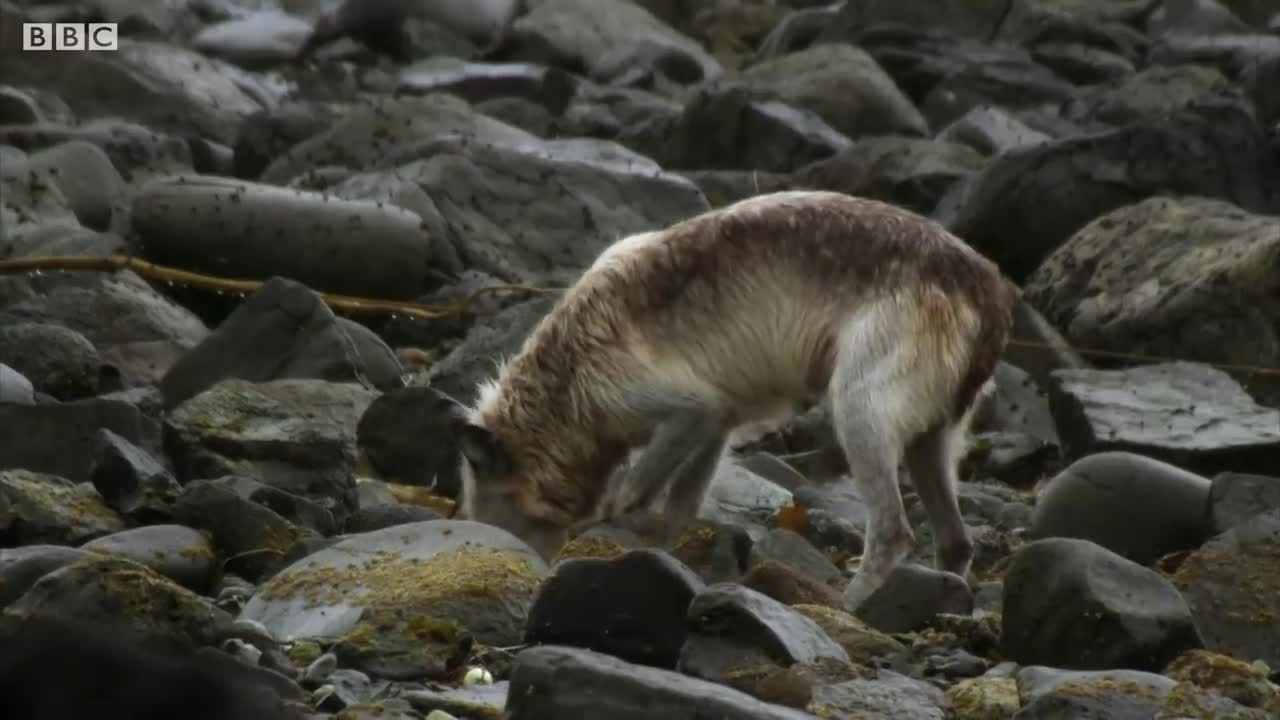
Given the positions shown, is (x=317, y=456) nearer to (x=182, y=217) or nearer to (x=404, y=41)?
(x=182, y=217)

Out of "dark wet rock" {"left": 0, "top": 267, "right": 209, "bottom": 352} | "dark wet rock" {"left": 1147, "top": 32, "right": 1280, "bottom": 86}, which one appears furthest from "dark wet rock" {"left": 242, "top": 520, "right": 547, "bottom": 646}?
"dark wet rock" {"left": 1147, "top": 32, "right": 1280, "bottom": 86}

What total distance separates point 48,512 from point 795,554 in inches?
105

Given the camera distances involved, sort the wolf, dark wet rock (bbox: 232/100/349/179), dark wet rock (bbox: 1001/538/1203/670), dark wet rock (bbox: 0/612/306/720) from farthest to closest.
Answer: dark wet rock (bbox: 232/100/349/179) → the wolf → dark wet rock (bbox: 1001/538/1203/670) → dark wet rock (bbox: 0/612/306/720)

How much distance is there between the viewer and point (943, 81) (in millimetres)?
23625

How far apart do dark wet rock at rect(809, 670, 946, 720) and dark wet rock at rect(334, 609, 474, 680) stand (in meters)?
1.10

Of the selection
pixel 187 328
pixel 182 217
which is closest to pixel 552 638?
pixel 187 328

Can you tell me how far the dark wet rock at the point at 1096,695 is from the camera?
23.2ft

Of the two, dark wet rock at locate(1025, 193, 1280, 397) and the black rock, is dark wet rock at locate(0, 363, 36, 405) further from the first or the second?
dark wet rock at locate(1025, 193, 1280, 397)

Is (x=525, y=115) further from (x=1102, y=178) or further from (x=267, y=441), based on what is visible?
(x=267, y=441)

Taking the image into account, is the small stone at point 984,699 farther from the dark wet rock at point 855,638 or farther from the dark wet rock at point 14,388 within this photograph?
the dark wet rock at point 14,388

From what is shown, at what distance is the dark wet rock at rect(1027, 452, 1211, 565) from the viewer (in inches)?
390

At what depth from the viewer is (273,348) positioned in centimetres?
1166

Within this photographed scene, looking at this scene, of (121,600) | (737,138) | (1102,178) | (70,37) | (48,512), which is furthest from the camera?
(70,37)

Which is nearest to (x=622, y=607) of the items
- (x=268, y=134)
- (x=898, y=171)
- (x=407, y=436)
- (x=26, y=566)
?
(x=26, y=566)
